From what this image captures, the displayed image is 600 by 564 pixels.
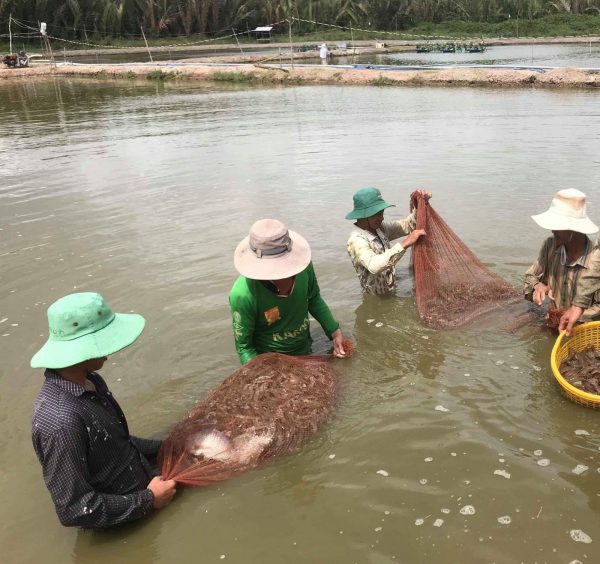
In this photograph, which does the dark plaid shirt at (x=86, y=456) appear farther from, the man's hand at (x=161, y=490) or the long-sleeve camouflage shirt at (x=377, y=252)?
the long-sleeve camouflage shirt at (x=377, y=252)

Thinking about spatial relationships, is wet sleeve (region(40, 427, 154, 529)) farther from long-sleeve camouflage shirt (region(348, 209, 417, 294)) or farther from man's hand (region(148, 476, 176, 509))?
long-sleeve camouflage shirt (region(348, 209, 417, 294))

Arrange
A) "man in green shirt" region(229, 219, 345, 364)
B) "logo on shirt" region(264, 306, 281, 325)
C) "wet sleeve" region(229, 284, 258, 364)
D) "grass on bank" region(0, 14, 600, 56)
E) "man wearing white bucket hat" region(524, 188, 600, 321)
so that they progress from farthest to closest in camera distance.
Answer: "grass on bank" region(0, 14, 600, 56) → "man wearing white bucket hat" region(524, 188, 600, 321) → "logo on shirt" region(264, 306, 281, 325) → "wet sleeve" region(229, 284, 258, 364) → "man in green shirt" region(229, 219, 345, 364)

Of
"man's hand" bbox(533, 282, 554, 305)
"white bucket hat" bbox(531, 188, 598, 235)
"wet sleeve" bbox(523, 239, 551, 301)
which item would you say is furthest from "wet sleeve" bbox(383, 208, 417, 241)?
"white bucket hat" bbox(531, 188, 598, 235)

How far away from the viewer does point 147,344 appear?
4941 millimetres

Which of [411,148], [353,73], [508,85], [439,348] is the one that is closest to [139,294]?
[439,348]

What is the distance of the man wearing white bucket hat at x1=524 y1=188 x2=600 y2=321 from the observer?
12.6 feet

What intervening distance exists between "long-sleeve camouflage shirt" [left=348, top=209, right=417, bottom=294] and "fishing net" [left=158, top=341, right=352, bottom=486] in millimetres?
1303

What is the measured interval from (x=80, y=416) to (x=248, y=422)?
112cm

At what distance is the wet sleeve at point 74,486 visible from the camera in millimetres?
2283

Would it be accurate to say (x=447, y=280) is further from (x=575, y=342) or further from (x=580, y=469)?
(x=580, y=469)

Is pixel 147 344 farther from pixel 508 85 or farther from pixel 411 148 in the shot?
pixel 508 85

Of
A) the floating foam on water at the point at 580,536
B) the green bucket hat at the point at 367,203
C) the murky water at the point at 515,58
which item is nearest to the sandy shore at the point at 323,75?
the murky water at the point at 515,58

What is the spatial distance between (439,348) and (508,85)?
20605mm

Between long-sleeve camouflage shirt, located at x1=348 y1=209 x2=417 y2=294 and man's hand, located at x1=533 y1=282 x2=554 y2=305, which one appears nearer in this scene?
man's hand, located at x1=533 y1=282 x2=554 y2=305
